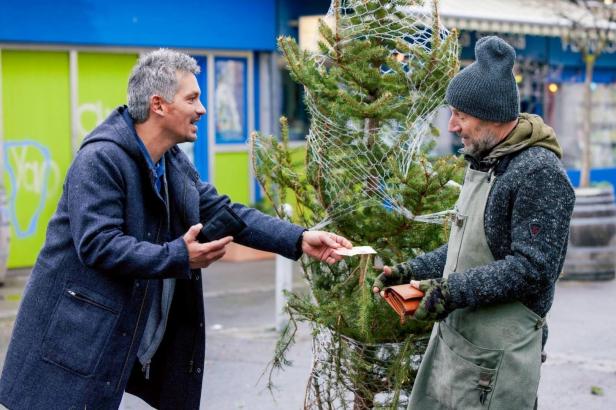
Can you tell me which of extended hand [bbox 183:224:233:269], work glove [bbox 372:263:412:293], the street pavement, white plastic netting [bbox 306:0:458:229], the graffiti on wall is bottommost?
the street pavement

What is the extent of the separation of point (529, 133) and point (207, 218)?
1.37 m

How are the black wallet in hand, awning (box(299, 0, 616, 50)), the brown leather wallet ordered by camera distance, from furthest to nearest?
awning (box(299, 0, 616, 50)), the black wallet in hand, the brown leather wallet

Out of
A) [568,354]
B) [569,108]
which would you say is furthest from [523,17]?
[568,354]

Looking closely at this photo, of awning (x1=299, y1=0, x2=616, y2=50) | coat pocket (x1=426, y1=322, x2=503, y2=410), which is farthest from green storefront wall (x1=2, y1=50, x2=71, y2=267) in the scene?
coat pocket (x1=426, y1=322, x2=503, y2=410)

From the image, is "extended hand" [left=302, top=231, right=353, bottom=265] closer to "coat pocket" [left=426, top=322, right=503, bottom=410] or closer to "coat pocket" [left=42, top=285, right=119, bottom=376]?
"coat pocket" [left=426, top=322, right=503, bottom=410]

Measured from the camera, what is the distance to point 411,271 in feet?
11.8

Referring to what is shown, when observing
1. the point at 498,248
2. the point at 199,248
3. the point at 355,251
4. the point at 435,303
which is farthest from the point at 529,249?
the point at 199,248

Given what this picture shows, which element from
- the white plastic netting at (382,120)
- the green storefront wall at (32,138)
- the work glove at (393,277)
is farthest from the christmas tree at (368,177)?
the green storefront wall at (32,138)

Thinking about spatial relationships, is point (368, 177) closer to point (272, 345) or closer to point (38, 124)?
point (272, 345)

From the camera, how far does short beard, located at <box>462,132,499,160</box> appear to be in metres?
3.33

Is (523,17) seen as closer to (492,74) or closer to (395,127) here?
(395,127)

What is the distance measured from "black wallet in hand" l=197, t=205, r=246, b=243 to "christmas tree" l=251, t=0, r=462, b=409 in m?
0.80

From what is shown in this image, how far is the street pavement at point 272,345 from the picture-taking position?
6211 millimetres

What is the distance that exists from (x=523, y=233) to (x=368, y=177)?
1320 millimetres
